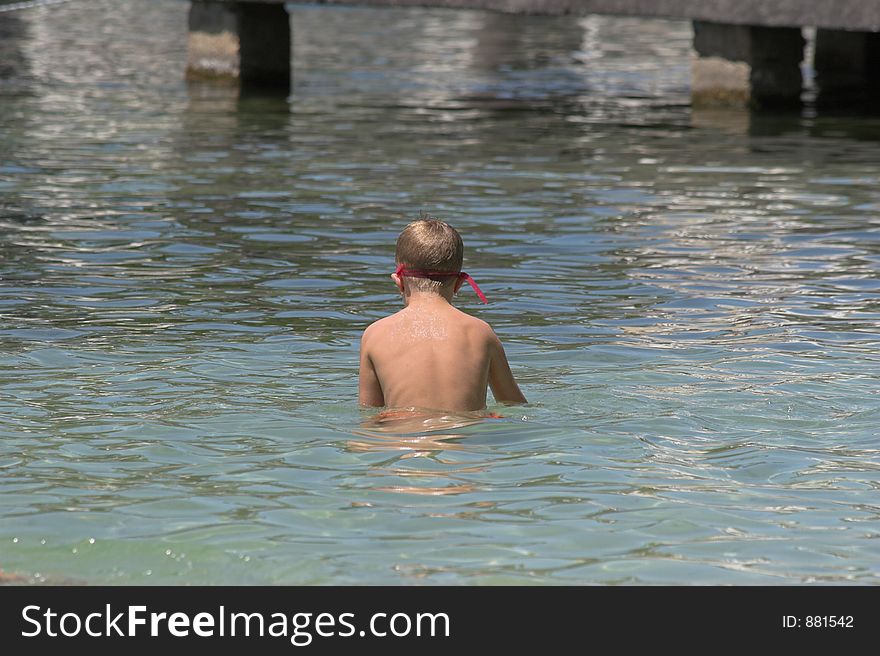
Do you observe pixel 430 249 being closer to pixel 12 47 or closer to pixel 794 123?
pixel 794 123

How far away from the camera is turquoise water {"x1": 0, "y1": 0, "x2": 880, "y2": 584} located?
17.0ft

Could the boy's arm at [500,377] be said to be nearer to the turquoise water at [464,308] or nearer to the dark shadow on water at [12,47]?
the turquoise water at [464,308]

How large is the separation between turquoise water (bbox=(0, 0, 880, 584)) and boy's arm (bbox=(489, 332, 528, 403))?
12 centimetres

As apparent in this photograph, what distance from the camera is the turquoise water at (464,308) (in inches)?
205

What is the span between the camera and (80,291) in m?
9.70

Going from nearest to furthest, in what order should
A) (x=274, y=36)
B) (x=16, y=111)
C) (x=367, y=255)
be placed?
(x=367, y=255) → (x=16, y=111) → (x=274, y=36)

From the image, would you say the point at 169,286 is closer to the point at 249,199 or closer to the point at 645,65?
the point at 249,199

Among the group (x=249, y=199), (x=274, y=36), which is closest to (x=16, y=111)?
(x=274, y=36)

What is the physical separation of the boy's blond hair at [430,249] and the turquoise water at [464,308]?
621 mm

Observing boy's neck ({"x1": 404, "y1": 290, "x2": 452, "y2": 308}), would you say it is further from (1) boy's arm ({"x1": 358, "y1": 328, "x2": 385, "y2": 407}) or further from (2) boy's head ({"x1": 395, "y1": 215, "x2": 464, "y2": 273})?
(1) boy's arm ({"x1": 358, "y1": 328, "x2": 385, "y2": 407})

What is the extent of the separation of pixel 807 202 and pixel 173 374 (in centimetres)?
716

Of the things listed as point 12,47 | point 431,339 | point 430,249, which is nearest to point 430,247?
point 430,249

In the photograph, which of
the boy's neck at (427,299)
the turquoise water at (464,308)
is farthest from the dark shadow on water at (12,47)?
the boy's neck at (427,299)

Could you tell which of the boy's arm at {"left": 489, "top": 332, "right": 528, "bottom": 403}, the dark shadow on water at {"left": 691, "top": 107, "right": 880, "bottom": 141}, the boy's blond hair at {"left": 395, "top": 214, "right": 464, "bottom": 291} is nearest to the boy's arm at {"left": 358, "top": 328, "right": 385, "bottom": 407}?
the boy's blond hair at {"left": 395, "top": 214, "right": 464, "bottom": 291}
